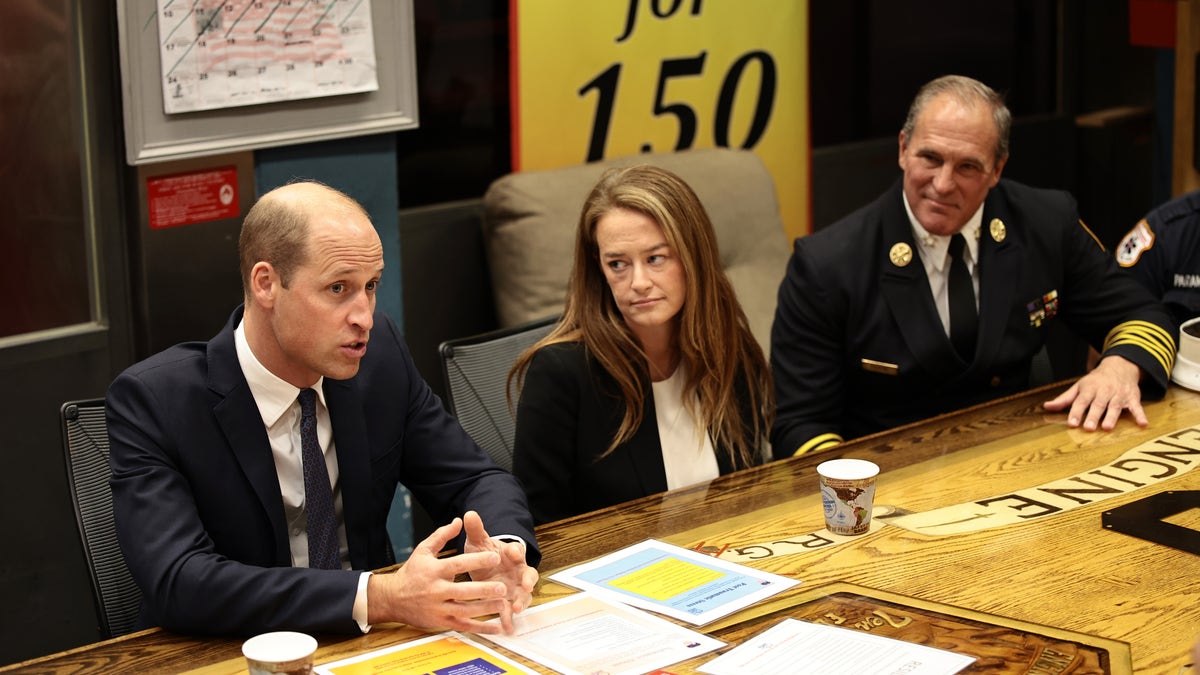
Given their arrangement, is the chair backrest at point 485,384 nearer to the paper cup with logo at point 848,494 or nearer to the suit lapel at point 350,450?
the suit lapel at point 350,450

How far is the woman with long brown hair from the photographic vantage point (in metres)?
2.64

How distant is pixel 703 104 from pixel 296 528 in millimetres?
2415

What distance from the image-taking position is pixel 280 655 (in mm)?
1601

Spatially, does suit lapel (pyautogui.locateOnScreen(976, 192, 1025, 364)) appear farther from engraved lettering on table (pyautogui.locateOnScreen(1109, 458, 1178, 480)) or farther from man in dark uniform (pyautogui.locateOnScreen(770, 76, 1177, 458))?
engraved lettering on table (pyautogui.locateOnScreen(1109, 458, 1178, 480))

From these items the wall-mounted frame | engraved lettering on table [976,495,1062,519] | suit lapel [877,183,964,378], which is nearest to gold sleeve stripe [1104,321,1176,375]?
suit lapel [877,183,964,378]

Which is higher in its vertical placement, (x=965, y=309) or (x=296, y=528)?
(x=965, y=309)

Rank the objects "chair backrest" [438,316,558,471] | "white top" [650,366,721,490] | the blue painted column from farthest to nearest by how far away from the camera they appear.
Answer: the blue painted column
"chair backrest" [438,316,558,471]
"white top" [650,366,721,490]

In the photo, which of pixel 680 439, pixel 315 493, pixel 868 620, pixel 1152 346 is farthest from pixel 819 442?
pixel 315 493

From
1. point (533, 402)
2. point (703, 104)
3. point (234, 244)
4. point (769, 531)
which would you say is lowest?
point (769, 531)

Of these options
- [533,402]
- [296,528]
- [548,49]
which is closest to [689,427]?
[533,402]

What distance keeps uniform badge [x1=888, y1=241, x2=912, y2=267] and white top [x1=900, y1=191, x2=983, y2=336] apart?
1.2 inches

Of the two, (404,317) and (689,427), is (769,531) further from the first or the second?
(404,317)

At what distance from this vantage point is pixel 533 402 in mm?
2637

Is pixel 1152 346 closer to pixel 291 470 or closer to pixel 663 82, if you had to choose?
pixel 663 82
